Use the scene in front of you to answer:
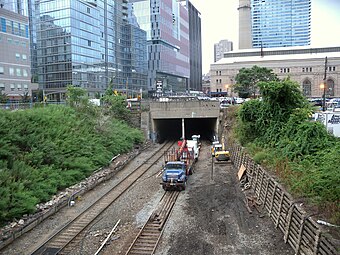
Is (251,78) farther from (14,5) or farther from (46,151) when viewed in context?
(46,151)

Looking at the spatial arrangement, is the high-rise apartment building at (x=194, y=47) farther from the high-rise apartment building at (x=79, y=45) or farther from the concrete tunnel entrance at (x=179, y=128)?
the concrete tunnel entrance at (x=179, y=128)

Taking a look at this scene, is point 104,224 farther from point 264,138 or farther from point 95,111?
point 95,111

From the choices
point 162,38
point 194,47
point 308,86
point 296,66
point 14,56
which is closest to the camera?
point 14,56

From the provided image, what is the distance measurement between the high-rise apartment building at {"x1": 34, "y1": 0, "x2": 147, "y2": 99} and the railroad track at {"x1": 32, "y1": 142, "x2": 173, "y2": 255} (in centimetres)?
6967

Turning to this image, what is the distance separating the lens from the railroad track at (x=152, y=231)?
13.9 m

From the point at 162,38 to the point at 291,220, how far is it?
11778 cm

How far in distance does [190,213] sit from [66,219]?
705 centimetres

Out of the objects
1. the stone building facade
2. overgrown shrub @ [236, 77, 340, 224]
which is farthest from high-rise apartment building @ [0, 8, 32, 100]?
the stone building facade

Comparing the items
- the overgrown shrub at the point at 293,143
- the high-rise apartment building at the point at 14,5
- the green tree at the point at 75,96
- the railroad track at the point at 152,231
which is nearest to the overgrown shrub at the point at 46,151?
the green tree at the point at 75,96

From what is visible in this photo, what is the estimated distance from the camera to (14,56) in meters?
78.7

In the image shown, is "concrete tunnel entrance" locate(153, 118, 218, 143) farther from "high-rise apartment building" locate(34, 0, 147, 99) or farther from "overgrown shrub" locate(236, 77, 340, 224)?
"high-rise apartment building" locate(34, 0, 147, 99)

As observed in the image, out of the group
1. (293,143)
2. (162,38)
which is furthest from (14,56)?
(293,143)

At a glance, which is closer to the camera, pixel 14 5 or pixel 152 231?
pixel 152 231

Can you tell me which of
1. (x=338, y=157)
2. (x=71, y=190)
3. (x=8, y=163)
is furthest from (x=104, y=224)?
(x=338, y=157)
